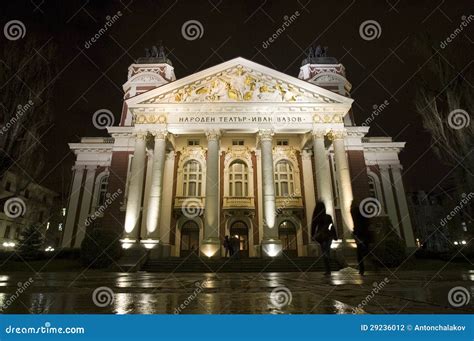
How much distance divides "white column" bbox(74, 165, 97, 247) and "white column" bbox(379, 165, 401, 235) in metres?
26.5

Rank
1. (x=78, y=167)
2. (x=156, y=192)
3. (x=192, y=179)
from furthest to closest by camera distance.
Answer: (x=78, y=167), (x=192, y=179), (x=156, y=192)

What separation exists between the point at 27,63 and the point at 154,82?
1834 centimetres

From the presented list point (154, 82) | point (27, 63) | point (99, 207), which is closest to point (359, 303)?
point (27, 63)

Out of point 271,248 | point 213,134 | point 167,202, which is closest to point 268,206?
point 271,248

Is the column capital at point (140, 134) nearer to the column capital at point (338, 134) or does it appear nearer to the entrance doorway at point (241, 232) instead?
the entrance doorway at point (241, 232)

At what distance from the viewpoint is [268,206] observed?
1828 cm

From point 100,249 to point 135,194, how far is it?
499 cm

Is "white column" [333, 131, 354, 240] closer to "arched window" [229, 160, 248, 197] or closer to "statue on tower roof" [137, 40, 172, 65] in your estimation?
"arched window" [229, 160, 248, 197]

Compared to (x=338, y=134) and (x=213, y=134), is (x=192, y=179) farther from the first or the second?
(x=338, y=134)

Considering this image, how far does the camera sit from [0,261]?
17.5m

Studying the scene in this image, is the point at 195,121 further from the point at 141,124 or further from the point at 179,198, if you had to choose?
the point at 179,198

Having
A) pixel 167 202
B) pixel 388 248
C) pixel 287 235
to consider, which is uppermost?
pixel 167 202
